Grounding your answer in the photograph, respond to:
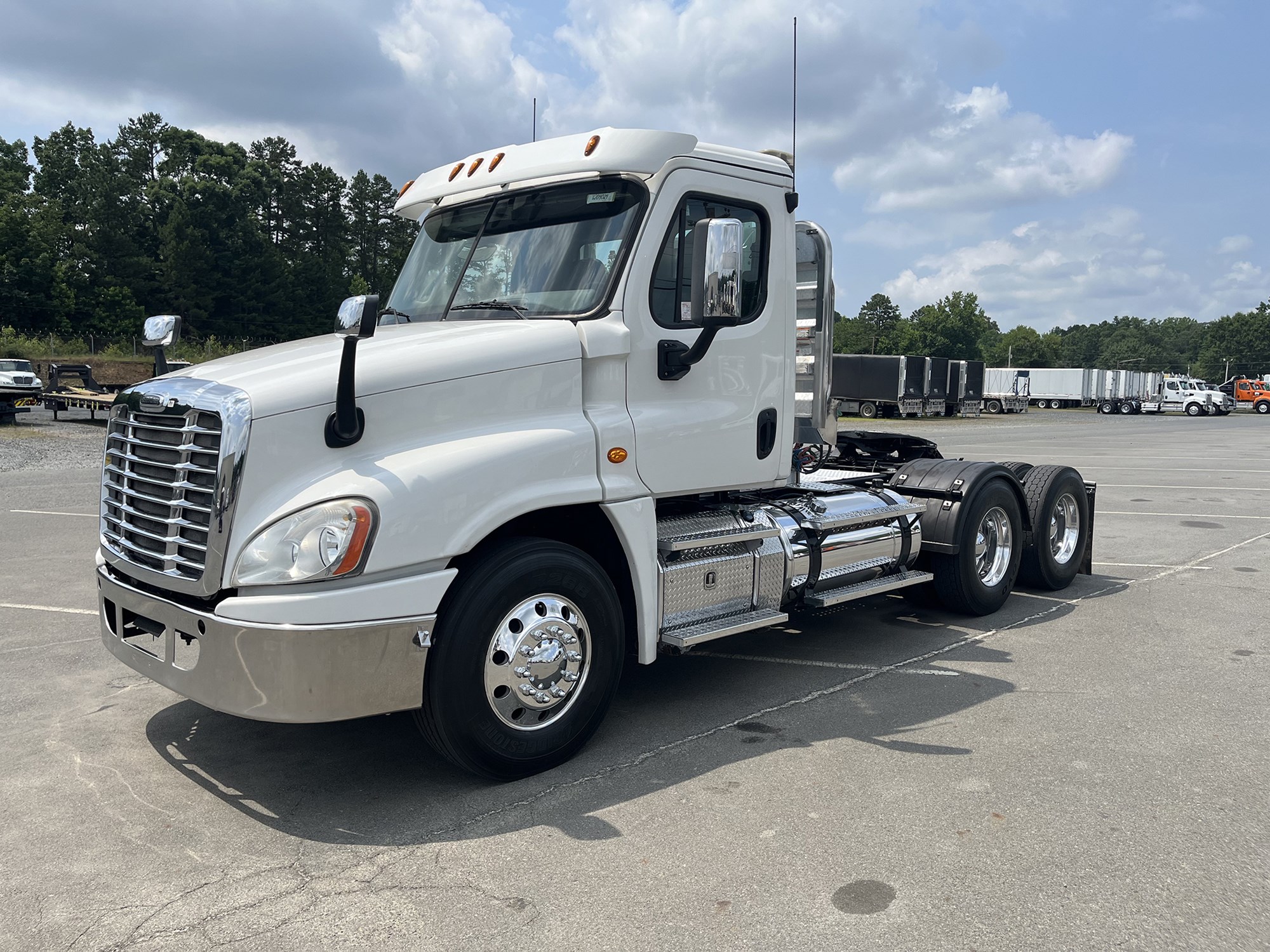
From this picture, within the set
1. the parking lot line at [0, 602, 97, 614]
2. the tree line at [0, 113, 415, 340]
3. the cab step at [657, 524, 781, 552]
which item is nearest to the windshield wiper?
the cab step at [657, 524, 781, 552]

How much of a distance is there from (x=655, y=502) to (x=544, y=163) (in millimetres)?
1802

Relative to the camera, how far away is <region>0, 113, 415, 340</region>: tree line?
204 ft

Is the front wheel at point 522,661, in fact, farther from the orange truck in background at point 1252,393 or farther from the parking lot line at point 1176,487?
the orange truck in background at point 1252,393

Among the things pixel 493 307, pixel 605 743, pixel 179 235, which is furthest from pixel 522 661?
pixel 179 235

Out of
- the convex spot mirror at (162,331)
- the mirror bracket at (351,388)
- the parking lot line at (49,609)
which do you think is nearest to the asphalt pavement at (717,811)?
the parking lot line at (49,609)

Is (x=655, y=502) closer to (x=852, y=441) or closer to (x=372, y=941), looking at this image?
(x=372, y=941)

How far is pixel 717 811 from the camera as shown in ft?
12.9

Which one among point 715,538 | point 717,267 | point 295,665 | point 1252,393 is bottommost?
point 295,665

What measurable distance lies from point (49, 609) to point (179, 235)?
6800 centimetres

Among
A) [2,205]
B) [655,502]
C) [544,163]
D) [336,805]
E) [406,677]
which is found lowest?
[336,805]

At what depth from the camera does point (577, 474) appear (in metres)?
4.38

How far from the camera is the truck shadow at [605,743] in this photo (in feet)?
12.9

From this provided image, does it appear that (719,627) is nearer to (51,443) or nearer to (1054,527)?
(1054,527)

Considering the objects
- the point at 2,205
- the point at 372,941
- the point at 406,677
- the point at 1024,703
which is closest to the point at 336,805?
the point at 406,677
